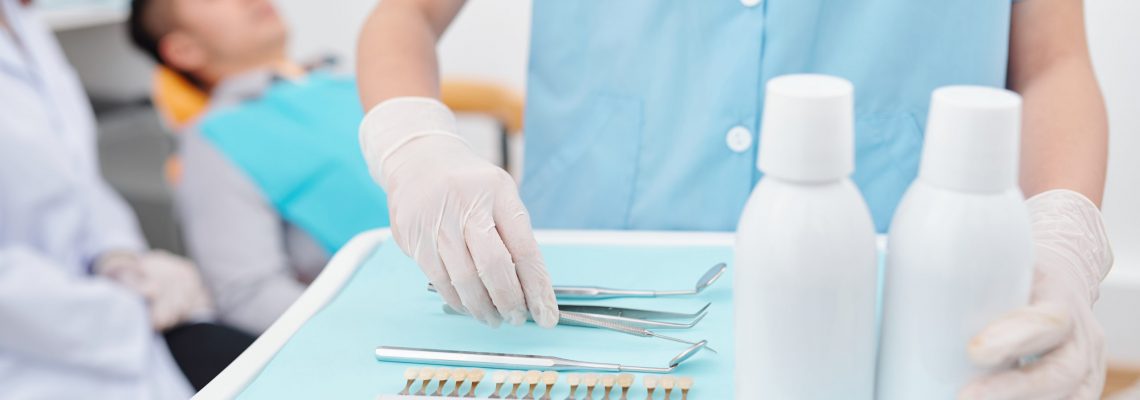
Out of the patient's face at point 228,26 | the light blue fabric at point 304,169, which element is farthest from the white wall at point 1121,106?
the patient's face at point 228,26

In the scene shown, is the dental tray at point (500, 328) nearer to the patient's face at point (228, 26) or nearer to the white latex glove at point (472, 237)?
the white latex glove at point (472, 237)

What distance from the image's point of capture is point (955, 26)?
880 mm

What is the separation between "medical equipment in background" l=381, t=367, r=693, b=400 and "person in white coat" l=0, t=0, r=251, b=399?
3.29 ft

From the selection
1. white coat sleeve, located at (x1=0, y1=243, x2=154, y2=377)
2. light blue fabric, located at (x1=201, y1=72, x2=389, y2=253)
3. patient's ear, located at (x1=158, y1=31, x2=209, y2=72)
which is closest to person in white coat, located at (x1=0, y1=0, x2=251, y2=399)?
white coat sleeve, located at (x1=0, y1=243, x2=154, y2=377)

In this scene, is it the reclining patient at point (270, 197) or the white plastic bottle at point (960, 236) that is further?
the reclining patient at point (270, 197)

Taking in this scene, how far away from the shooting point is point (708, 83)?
3.00 feet

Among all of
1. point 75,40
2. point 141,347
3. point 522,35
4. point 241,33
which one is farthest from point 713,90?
point 75,40

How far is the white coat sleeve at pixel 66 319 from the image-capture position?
4.41 ft

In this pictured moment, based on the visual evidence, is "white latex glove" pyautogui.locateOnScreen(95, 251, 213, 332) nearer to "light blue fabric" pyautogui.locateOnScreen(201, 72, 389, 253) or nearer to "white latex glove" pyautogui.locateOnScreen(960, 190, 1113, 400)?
"light blue fabric" pyautogui.locateOnScreen(201, 72, 389, 253)

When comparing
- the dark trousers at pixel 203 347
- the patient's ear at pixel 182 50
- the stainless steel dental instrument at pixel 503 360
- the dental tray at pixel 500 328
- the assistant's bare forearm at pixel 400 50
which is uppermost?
the assistant's bare forearm at pixel 400 50

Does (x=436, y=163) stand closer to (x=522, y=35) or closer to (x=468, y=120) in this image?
(x=522, y=35)

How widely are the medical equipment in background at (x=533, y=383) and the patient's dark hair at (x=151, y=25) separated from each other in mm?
1811

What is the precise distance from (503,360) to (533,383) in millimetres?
40

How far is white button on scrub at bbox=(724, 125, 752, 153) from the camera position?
2.95 feet
